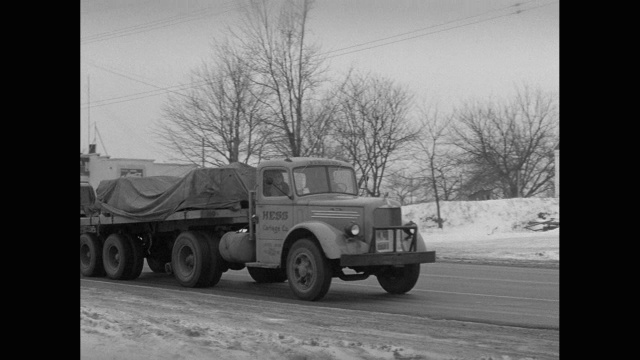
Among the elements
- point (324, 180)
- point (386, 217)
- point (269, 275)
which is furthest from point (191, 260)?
point (386, 217)

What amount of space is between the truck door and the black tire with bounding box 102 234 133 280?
3.71 metres

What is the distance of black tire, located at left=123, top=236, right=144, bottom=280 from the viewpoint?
16984 millimetres

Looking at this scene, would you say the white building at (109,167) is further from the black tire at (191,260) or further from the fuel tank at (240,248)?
the fuel tank at (240,248)

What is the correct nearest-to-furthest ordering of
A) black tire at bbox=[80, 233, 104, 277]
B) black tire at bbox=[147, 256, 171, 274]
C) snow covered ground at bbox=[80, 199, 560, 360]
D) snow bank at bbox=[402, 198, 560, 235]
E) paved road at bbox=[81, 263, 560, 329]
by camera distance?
snow covered ground at bbox=[80, 199, 560, 360]
paved road at bbox=[81, 263, 560, 329]
black tire at bbox=[80, 233, 104, 277]
black tire at bbox=[147, 256, 171, 274]
snow bank at bbox=[402, 198, 560, 235]

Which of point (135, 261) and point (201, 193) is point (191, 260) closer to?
point (201, 193)

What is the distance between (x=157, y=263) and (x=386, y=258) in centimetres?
673

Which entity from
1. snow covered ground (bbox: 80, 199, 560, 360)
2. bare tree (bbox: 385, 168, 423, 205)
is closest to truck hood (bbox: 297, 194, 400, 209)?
snow covered ground (bbox: 80, 199, 560, 360)

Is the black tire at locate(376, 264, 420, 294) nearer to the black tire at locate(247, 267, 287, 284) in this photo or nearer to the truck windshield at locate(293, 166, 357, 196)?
the truck windshield at locate(293, 166, 357, 196)

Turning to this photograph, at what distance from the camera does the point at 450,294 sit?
46.3 feet
